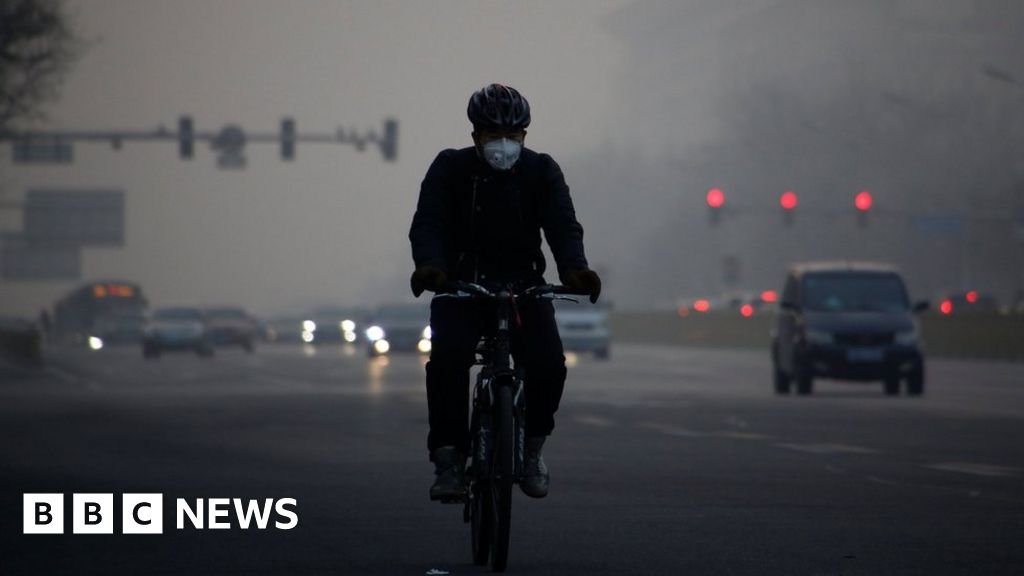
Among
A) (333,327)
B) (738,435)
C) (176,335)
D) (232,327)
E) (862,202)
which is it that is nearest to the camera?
(738,435)

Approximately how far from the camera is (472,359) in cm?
975

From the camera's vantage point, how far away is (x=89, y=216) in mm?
109000

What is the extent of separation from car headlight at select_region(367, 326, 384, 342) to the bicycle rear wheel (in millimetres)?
46856

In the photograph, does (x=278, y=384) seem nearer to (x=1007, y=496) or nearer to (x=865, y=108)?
(x=1007, y=496)

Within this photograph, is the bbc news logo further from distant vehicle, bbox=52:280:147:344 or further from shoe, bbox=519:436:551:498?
distant vehicle, bbox=52:280:147:344

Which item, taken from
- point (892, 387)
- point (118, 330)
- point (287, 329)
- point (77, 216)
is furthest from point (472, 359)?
point (77, 216)

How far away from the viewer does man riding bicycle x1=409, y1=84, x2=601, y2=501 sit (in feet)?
31.6

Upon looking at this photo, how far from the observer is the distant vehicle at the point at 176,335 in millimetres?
60969

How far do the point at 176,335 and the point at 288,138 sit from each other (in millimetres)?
8795

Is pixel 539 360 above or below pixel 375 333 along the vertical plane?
above

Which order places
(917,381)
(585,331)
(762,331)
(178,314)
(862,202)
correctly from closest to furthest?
(917,381)
(585,331)
(178,314)
(762,331)
(862,202)

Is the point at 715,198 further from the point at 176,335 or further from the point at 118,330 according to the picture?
the point at 118,330

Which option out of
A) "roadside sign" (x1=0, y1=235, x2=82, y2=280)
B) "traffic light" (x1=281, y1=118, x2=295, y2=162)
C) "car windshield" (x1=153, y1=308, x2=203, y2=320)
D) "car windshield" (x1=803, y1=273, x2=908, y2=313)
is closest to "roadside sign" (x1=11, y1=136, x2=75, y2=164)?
"car windshield" (x1=153, y1=308, x2=203, y2=320)

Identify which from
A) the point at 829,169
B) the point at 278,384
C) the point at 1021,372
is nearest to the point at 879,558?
the point at 278,384
